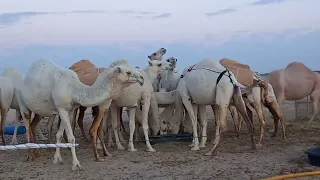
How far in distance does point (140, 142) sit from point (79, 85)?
280 cm

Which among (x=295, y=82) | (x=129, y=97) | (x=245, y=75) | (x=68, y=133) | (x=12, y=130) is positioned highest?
(x=245, y=75)

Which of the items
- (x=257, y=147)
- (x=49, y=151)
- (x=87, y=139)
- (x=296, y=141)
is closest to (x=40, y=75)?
(x=49, y=151)

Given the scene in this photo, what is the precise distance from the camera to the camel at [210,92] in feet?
30.1

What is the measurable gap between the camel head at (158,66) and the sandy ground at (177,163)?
171cm

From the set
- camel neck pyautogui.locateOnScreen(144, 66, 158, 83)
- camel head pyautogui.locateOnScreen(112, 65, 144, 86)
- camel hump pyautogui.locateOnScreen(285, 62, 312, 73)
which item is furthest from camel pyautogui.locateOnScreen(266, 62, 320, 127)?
camel head pyautogui.locateOnScreen(112, 65, 144, 86)

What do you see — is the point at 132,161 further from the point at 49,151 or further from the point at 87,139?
the point at 87,139

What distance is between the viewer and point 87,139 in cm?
1130

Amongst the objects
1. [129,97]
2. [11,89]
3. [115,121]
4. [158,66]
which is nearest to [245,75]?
[158,66]

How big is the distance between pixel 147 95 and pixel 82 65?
2.47m

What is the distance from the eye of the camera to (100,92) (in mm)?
8250

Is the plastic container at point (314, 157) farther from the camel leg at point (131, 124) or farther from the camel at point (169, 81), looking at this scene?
the camel at point (169, 81)

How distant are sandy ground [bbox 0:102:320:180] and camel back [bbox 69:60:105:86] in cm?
141

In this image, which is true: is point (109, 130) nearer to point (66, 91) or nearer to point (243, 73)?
point (66, 91)

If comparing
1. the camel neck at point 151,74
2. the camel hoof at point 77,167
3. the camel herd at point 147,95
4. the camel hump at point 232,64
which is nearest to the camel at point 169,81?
the camel herd at point 147,95
